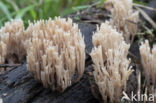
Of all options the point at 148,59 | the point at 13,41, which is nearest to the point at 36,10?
the point at 13,41

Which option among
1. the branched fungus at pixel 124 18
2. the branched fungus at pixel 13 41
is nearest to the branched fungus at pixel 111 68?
the branched fungus at pixel 124 18

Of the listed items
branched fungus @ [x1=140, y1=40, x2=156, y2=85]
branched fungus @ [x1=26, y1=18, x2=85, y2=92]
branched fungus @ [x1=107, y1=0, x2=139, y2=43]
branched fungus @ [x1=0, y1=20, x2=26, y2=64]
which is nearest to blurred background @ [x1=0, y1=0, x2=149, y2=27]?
branched fungus @ [x1=107, y1=0, x2=139, y2=43]

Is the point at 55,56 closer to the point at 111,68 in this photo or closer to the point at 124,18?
the point at 111,68


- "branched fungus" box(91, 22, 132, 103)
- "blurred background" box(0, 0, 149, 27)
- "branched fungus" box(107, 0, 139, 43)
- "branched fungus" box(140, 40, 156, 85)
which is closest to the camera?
"branched fungus" box(91, 22, 132, 103)

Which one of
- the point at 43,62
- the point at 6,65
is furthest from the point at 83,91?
the point at 6,65

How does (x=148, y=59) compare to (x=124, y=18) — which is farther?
(x=124, y=18)

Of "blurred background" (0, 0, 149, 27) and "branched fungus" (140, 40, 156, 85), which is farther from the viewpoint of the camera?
"blurred background" (0, 0, 149, 27)

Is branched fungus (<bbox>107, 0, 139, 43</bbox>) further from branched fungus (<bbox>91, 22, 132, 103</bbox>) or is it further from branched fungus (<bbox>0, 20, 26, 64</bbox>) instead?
branched fungus (<bbox>0, 20, 26, 64</bbox>)
